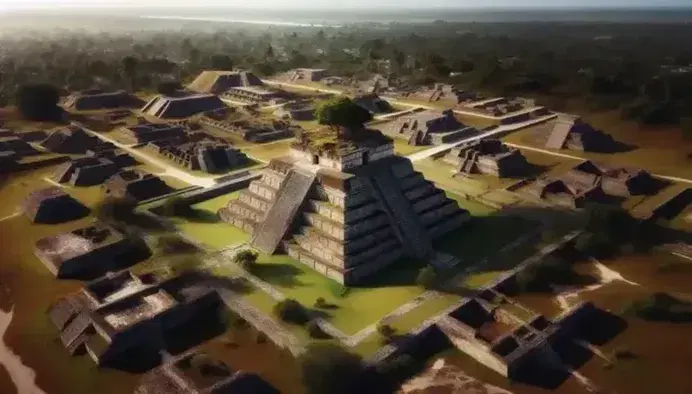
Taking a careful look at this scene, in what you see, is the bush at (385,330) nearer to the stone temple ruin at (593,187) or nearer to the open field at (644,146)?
the stone temple ruin at (593,187)

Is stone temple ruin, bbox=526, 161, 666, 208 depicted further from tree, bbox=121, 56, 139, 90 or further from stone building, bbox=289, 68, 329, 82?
tree, bbox=121, 56, 139, 90

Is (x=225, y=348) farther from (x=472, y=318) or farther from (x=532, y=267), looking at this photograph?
(x=532, y=267)

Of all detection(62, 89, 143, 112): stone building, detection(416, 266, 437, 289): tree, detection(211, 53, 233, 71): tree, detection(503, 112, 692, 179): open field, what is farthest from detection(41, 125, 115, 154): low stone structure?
detection(211, 53, 233, 71): tree

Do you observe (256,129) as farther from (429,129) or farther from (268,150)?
(429,129)

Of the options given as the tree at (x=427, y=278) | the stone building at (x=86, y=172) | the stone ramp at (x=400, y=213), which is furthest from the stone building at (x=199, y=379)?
the stone building at (x=86, y=172)

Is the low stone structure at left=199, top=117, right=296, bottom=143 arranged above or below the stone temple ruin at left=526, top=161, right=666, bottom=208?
below

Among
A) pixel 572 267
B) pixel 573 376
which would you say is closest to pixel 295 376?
pixel 573 376
